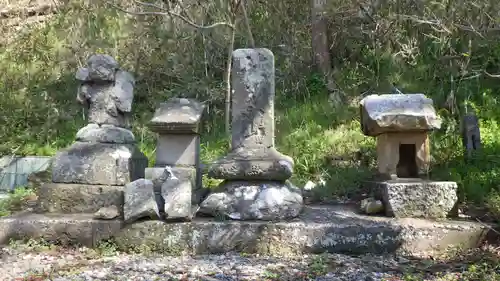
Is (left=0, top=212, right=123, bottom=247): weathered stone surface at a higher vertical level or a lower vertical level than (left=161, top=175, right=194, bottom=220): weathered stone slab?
lower

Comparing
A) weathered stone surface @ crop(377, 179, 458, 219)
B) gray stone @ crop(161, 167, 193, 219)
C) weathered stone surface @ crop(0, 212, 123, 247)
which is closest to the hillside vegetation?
weathered stone surface @ crop(377, 179, 458, 219)

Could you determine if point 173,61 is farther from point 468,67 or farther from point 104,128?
point 468,67

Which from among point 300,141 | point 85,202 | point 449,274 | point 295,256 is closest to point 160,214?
point 85,202

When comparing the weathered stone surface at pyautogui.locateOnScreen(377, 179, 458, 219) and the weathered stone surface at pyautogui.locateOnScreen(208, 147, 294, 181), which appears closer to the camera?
the weathered stone surface at pyautogui.locateOnScreen(377, 179, 458, 219)

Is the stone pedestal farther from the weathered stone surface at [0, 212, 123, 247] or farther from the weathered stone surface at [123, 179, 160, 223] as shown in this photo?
the weathered stone surface at [0, 212, 123, 247]

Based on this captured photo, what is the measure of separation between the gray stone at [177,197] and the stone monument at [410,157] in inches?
78.7

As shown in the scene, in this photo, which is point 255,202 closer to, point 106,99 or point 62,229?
point 62,229

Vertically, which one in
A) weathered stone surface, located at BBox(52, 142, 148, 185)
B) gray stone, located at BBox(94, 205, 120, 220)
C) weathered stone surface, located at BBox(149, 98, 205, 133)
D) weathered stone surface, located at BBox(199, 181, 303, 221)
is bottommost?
gray stone, located at BBox(94, 205, 120, 220)

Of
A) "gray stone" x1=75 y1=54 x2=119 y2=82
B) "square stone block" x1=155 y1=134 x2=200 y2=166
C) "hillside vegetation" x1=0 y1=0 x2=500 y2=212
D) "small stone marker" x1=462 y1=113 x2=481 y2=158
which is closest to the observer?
"square stone block" x1=155 y1=134 x2=200 y2=166

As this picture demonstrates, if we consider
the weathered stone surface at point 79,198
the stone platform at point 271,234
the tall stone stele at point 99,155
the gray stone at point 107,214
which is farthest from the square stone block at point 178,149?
the stone platform at point 271,234

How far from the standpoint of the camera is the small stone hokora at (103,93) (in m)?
5.41

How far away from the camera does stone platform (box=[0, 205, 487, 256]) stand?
4.22 meters

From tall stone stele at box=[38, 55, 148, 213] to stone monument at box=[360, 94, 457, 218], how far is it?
108 inches

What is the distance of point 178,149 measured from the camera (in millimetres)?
5238
